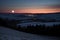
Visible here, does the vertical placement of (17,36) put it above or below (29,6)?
below

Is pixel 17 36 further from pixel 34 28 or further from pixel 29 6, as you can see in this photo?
pixel 29 6

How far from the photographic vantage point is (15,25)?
2875mm

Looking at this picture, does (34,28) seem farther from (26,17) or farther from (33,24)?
(26,17)

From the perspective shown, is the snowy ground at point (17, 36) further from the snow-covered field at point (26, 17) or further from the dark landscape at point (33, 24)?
the snow-covered field at point (26, 17)

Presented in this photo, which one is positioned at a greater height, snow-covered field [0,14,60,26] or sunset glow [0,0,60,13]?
sunset glow [0,0,60,13]

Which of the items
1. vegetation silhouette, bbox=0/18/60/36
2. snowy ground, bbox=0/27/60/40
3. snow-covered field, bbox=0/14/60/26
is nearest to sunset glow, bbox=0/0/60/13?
snow-covered field, bbox=0/14/60/26

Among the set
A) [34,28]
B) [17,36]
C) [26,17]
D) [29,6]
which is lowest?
[17,36]

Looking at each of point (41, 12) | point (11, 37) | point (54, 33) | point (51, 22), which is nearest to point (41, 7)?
point (41, 12)

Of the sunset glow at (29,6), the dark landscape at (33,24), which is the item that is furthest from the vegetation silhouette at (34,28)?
the sunset glow at (29,6)

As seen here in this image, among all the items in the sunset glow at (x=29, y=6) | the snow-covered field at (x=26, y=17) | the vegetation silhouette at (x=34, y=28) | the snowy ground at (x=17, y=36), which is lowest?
the snowy ground at (x=17, y=36)

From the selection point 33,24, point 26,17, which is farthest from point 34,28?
point 26,17

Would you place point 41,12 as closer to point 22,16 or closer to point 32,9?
point 32,9

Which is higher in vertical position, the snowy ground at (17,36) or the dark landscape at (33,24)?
the dark landscape at (33,24)

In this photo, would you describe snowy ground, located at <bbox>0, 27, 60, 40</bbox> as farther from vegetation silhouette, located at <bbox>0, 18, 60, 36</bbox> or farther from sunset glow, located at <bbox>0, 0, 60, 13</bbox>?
sunset glow, located at <bbox>0, 0, 60, 13</bbox>
